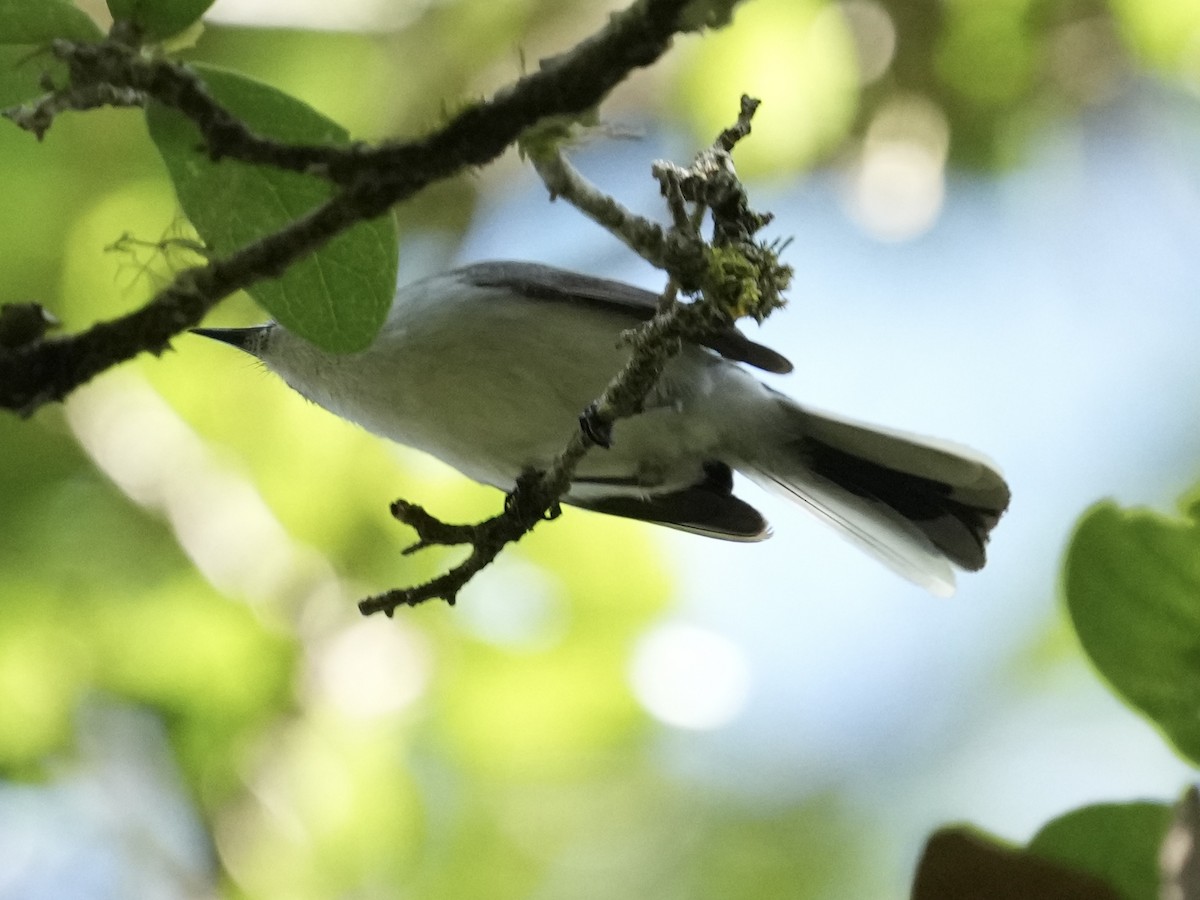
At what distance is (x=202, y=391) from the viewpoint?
2902 mm

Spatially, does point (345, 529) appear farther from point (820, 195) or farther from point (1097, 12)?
point (1097, 12)

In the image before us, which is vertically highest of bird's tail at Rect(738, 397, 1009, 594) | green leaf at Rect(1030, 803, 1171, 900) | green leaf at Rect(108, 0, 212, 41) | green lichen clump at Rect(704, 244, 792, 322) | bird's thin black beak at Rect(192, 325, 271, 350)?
bird's tail at Rect(738, 397, 1009, 594)

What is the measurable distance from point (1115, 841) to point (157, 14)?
1.03 metres

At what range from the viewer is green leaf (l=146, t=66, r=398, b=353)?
88 centimetres

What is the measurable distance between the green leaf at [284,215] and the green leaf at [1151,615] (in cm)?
65

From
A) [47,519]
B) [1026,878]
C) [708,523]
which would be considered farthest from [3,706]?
[1026,878]

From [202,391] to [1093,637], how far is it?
7.57 feet

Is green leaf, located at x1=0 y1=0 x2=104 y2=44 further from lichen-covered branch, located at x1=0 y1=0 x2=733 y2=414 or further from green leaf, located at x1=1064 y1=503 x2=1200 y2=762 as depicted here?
green leaf, located at x1=1064 y1=503 x2=1200 y2=762

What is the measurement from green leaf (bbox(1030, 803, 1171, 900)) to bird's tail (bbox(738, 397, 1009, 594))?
126cm

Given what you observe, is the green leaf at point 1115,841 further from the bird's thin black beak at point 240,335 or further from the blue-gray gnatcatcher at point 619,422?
the bird's thin black beak at point 240,335

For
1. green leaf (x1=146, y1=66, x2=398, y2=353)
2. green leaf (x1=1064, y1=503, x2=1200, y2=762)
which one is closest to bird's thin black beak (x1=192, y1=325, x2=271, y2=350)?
green leaf (x1=146, y1=66, x2=398, y2=353)

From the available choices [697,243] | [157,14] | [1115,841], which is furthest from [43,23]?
[1115,841]

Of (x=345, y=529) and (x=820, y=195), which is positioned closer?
(x=345, y=529)

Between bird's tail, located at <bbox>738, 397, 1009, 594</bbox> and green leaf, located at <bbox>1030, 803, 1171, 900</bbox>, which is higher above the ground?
bird's tail, located at <bbox>738, 397, 1009, 594</bbox>
